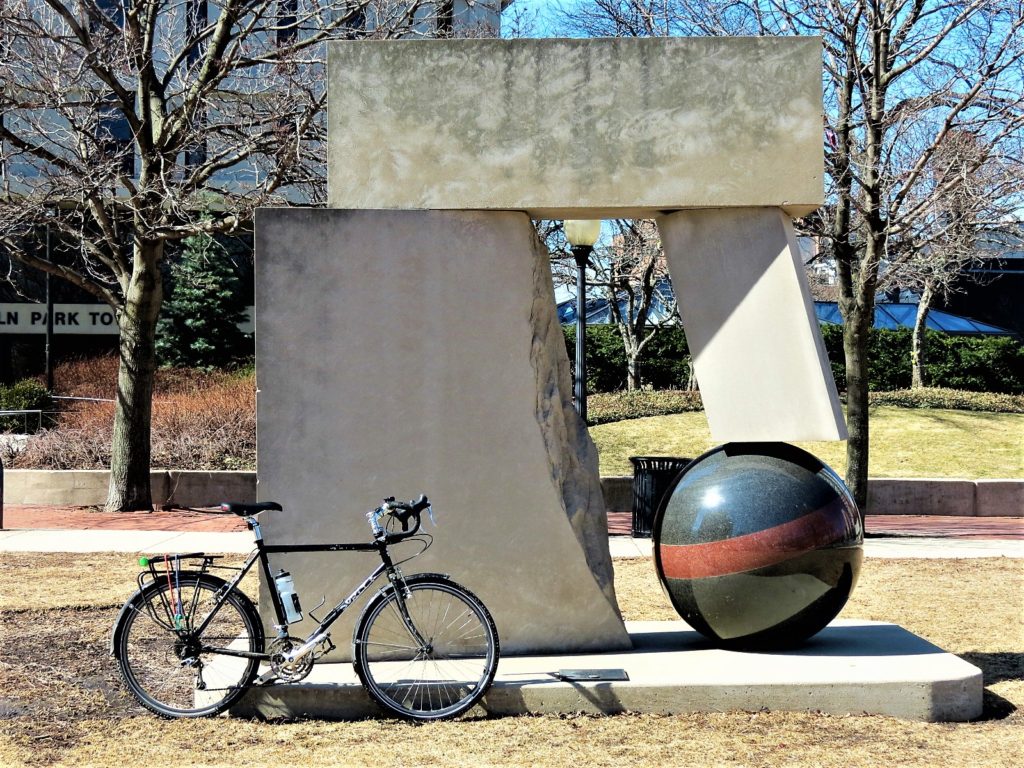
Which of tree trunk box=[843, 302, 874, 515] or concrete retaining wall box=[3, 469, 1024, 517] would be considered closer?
tree trunk box=[843, 302, 874, 515]

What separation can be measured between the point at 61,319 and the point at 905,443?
26352mm

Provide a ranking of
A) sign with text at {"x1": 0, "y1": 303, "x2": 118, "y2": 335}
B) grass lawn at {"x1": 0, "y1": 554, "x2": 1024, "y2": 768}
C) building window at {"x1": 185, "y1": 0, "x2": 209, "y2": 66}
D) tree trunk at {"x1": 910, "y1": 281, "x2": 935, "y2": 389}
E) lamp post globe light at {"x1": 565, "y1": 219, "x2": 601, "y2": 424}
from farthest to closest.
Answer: sign with text at {"x1": 0, "y1": 303, "x2": 118, "y2": 335}
tree trunk at {"x1": 910, "y1": 281, "x2": 935, "y2": 389}
building window at {"x1": 185, "y1": 0, "x2": 209, "y2": 66}
lamp post globe light at {"x1": 565, "y1": 219, "x2": 601, "y2": 424}
grass lawn at {"x1": 0, "y1": 554, "x2": 1024, "y2": 768}

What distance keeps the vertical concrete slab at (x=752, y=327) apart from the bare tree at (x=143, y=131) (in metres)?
8.26

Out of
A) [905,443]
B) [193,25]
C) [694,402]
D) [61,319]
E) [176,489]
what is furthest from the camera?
[61,319]

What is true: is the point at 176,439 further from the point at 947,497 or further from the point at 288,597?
the point at 288,597

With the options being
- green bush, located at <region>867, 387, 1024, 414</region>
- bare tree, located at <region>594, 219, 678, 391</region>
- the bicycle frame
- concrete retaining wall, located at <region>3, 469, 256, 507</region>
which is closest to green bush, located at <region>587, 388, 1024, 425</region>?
green bush, located at <region>867, 387, 1024, 414</region>

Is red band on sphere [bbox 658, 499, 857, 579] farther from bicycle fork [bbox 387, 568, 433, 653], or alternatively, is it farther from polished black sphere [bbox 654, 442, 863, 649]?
bicycle fork [bbox 387, 568, 433, 653]

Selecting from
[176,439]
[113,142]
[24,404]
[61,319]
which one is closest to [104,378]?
[61,319]

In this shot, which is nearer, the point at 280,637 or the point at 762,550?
the point at 280,637

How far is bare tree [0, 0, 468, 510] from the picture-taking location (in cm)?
1388

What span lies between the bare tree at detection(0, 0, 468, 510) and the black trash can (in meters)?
5.75

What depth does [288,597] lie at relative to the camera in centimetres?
616

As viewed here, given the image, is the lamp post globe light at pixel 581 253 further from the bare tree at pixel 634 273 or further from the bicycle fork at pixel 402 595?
the bare tree at pixel 634 273

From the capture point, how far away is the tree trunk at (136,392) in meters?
15.7
